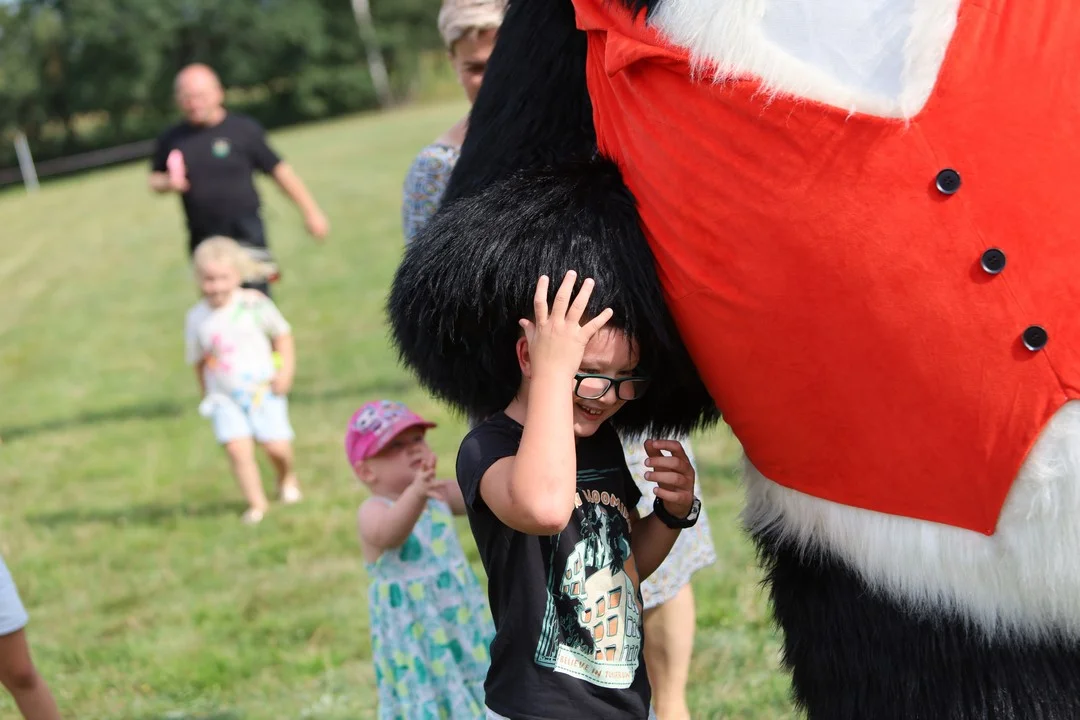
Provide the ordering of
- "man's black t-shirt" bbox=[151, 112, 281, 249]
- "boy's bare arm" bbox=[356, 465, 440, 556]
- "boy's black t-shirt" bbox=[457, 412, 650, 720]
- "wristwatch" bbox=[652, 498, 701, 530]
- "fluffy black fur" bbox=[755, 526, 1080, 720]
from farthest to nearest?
"man's black t-shirt" bbox=[151, 112, 281, 249]
"boy's bare arm" bbox=[356, 465, 440, 556]
"wristwatch" bbox=[652, 498, 701, 530]
"boy's black t-shirt" bbox=[457, 412, 650, 720]
"fluffy black fur" bbox=[755, 526, 1080, 720]

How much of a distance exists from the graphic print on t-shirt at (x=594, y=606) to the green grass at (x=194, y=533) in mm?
743

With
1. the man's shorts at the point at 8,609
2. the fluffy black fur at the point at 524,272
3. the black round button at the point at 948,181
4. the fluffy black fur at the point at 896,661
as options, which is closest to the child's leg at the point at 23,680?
the man's shorts at the point at 8,609

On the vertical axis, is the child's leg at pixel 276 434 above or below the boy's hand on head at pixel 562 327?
below

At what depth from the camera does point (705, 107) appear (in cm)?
169

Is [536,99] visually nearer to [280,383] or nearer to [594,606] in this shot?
[594,606]

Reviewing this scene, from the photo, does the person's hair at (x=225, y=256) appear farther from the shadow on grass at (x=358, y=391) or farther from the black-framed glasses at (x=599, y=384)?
the black-framed glasses at (x=599, y=384)

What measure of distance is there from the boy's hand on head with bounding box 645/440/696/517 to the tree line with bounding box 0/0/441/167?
41.9 metres

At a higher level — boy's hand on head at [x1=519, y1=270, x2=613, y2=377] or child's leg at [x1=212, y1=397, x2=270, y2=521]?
boy's hand on head at [x1=519, y1=270, x2=613, y2=377]

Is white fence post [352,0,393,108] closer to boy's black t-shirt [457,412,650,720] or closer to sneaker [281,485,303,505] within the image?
sneaker [281,485,303,505]

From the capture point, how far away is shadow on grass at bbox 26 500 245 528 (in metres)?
5.74

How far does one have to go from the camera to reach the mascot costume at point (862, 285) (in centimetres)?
156

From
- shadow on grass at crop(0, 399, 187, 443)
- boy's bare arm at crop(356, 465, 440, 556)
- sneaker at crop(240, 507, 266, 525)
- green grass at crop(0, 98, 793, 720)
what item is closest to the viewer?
boy's bare arm at crop(356, 465, 440, 556)

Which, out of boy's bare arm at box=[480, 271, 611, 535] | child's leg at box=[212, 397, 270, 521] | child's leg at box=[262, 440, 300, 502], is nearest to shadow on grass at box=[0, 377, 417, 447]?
child's leg at box=[262, 440, 300, 502]

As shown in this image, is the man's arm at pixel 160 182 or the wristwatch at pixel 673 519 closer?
the wristwatch at pixel 673 519
